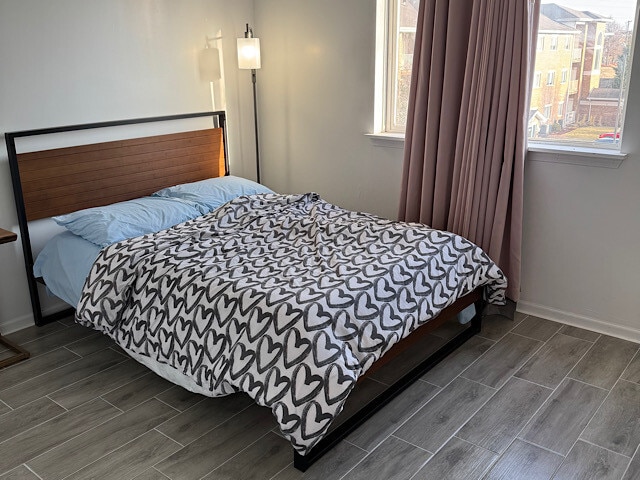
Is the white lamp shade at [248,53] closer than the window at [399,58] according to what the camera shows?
No

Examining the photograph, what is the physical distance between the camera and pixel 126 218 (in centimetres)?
320

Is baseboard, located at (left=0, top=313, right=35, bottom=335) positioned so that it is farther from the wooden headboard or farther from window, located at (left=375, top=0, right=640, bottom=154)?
window, located at (left=375, top=0, right=640, bottom=154)

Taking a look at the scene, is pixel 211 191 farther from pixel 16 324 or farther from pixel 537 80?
pixel 537 80

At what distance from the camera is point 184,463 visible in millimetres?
2266

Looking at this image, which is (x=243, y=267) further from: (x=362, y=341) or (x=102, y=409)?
(x=102, y=409)

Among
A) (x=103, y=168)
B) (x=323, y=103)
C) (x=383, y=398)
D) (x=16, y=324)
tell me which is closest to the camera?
(x=383, y=398)

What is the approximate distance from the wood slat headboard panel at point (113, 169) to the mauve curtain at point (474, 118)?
1354mm

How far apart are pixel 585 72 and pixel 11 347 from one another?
3.19 m

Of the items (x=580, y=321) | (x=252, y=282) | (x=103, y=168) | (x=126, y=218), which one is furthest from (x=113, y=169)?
(x=580, y=321)

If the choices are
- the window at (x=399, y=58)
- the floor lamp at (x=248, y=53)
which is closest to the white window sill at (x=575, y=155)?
the window at (x=399, y=58)

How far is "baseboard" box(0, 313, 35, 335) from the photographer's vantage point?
3.29m

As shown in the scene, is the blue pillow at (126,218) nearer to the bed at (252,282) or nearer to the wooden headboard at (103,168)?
the bed at (252,282)

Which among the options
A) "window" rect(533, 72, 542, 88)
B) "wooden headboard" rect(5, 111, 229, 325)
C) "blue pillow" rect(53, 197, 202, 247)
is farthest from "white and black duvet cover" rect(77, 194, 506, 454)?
"window" rect(533, 72, 542, 88)

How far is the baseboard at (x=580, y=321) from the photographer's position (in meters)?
3.13
